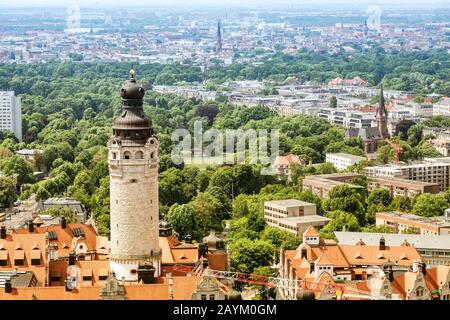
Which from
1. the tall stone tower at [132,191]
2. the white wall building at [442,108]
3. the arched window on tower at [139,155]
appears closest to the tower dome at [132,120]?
the tall stone tower at [132,191]

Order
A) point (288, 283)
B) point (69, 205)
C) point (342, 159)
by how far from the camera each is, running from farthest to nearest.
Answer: point (342, 159) → point (69, 205) → point (288, 283)

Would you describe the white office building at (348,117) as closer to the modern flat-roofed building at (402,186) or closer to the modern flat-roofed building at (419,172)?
the modern flat-roofed building at (419,172)

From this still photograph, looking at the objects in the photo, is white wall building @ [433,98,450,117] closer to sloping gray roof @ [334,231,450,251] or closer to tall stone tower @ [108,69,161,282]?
sloping gray roof @ [334,231,450,251]

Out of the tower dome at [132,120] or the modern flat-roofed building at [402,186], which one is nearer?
the tower dome at [132,120]

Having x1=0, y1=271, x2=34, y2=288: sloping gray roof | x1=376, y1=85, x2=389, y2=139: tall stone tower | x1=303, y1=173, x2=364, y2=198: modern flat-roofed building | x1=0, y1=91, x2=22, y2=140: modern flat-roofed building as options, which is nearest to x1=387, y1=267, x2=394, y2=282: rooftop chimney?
x1=0, y1=271, x2=34, y2=288: sloping gray roof

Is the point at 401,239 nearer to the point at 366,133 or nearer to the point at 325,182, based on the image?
the point at 325,182

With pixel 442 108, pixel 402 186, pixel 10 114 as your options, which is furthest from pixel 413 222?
pixel 442 108

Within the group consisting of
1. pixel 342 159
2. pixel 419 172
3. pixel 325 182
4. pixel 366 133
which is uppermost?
pixel 325 182
